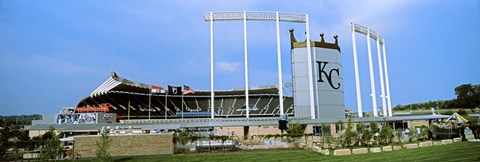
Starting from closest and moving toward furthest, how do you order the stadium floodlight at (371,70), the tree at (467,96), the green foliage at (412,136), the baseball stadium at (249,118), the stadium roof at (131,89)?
the baseball stadium at (249,118) → the green foliage at (412,136) → the stadium floodlight at (371,70) → the stadium roof at (131,89) → the tree at (467,96)

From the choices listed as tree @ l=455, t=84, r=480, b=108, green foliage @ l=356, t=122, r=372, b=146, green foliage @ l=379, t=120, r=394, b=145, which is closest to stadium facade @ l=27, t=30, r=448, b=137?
green foliage @ l=379, t=120, r=394, b=145

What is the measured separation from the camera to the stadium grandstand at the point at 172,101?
66.8 metres

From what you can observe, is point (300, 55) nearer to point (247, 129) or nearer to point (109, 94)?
point (247, 129)

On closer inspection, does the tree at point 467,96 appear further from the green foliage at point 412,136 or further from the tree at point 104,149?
the tree at point 104,149

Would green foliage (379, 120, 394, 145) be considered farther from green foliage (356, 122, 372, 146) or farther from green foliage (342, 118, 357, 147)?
green foliage (342, 118, 357, 147)

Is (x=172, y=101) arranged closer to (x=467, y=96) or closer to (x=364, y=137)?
(x=364, y=137)

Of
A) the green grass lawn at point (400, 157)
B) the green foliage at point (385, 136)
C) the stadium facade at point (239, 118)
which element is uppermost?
the stadium facade at point (239, 118)

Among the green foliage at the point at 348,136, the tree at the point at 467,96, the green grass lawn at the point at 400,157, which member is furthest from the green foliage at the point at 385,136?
the tree at the point at 467,96

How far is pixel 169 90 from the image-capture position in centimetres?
7688

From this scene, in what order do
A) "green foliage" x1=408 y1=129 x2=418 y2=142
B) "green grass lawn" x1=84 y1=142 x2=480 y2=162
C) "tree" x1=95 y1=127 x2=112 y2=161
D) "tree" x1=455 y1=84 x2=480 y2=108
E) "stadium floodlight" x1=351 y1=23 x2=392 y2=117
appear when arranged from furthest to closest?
"tree" x1=455 y1=84 x2=480 y2=108
"stadium floodlight" x1=351 y1=23 x2=392 y2=117
"green foliage" x1=408 y1=129 x2=418 y2=142
"tree" x1=95 y1=127 x2=112 y2=161
"green grass lawn" x1=84 y1=142 x2=480 y2=162

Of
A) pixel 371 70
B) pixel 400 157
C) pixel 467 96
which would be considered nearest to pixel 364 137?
pixel 400 157

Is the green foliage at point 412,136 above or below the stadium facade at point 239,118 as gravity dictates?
Result: below

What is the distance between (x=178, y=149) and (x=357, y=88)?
33.0m

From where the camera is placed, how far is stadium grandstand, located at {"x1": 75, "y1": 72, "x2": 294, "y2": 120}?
6675 centimetres
